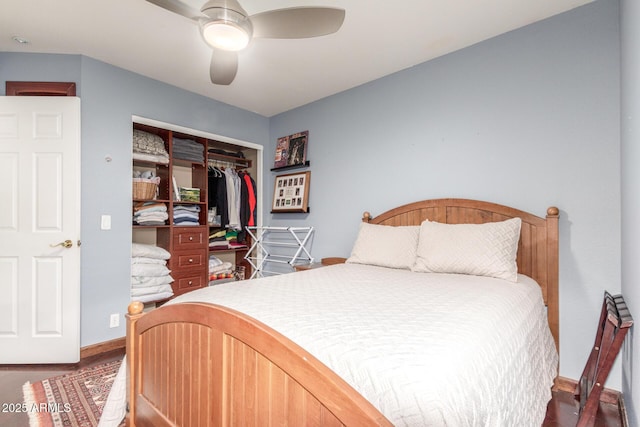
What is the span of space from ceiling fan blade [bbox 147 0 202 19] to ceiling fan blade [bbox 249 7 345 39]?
0.28 meters

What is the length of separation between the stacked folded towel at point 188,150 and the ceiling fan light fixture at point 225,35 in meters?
→ 1.73

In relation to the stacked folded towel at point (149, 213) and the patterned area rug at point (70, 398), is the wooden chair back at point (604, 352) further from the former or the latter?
the stacked folded towel at point (149, 213)

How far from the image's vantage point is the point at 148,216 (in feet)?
9.73

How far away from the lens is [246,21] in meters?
1.63

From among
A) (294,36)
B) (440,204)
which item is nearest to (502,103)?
(440,204)

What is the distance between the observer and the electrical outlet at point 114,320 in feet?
8.48

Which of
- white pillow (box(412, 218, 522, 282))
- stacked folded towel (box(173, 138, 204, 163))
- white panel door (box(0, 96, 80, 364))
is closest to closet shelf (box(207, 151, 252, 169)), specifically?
stacked folded towel (box(173, 138, 204, 163))

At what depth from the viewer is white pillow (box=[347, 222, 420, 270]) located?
2.23m

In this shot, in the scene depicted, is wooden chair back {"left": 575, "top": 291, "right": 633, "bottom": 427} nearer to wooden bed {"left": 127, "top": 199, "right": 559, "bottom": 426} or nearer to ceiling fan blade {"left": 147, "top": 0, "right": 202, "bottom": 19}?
wooden bed {"left": 127, "top": 199, "right": 559, "bottom": 426}

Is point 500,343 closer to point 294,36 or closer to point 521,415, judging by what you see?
point 521,415

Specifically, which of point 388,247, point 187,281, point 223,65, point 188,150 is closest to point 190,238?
point 187,281

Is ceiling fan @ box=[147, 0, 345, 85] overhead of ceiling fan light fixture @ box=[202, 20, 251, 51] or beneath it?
overhead

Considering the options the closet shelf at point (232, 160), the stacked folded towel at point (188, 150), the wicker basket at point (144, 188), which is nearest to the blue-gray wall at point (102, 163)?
the wicker basket at point (144, 188)

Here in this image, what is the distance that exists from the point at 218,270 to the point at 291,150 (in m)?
1.65
